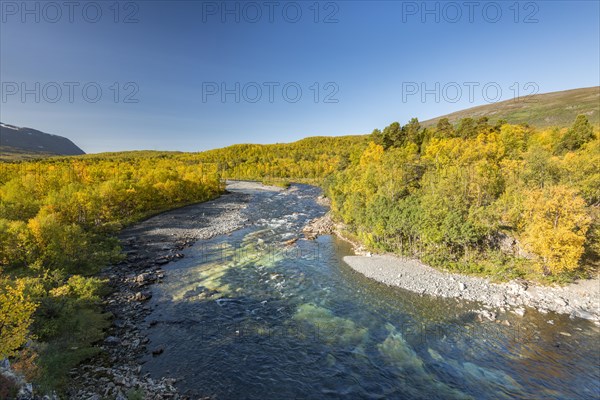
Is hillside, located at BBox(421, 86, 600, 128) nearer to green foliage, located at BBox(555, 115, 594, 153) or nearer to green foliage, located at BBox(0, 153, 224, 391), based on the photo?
green foliage, located at BBox(555, 115, 594, 153)

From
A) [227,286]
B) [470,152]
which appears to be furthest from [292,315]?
[470,152]

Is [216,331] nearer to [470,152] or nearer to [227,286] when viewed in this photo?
[227,286]

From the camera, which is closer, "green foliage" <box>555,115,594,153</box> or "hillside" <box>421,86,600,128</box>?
"green foliage" <box>555,115,594,153</box>

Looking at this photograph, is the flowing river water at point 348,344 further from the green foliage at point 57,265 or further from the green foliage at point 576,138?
the green foliage at point 576,138

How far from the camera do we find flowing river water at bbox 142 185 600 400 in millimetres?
16906

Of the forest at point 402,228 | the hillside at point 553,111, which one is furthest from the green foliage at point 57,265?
the hillside at point 553,111

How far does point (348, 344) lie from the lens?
21.0m

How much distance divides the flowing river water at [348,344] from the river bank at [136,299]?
113cm

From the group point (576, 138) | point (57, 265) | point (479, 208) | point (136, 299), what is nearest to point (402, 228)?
point (479, 208)

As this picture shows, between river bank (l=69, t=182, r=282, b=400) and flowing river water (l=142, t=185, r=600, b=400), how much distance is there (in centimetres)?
113

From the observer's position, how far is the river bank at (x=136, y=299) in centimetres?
1594

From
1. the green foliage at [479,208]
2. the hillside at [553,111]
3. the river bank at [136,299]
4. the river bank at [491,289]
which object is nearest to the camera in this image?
the river bank at [136,299]

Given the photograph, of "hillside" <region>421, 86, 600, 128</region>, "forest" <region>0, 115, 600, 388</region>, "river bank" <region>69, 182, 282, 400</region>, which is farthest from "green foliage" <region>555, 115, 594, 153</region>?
"river bank" <region>69, 182, 282, 400</region>

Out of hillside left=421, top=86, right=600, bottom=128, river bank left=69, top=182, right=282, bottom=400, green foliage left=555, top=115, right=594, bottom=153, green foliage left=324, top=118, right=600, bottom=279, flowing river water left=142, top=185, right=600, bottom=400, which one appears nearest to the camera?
river bank left=69, top=182, right=282, bottom=400
